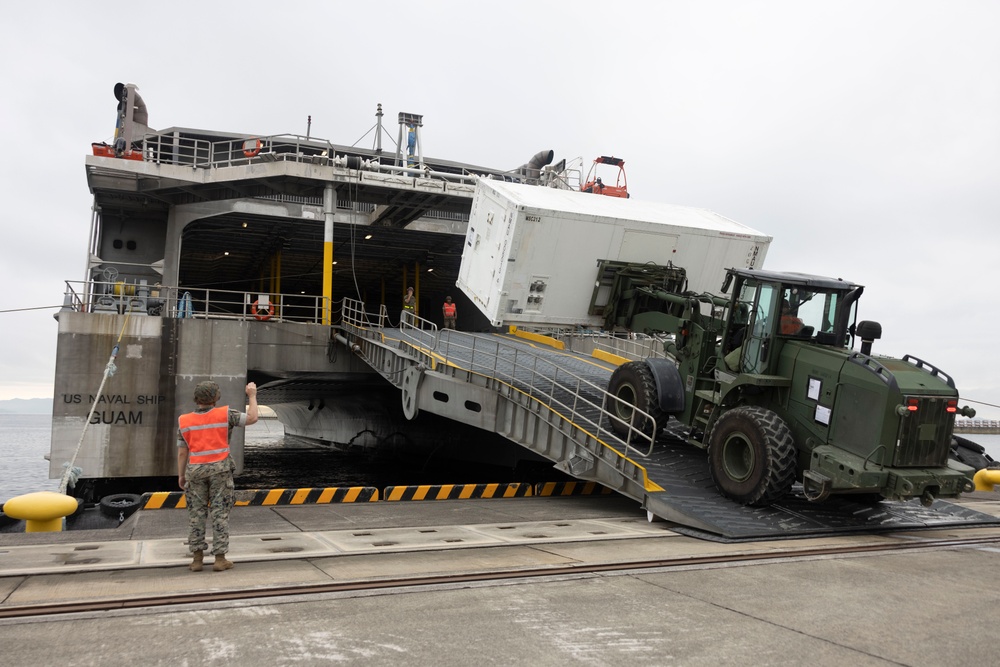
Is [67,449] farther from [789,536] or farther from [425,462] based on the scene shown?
[789,536]

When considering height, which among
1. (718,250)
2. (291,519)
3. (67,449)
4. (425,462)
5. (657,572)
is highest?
(718,250)

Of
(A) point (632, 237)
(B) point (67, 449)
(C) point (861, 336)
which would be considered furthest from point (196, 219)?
(C) point (861, 336)

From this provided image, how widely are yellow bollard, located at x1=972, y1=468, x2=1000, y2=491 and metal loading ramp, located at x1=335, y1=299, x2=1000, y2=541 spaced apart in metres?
3.62

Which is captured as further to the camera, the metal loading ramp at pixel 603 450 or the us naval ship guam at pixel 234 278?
the us naval ship guam at pixel 234 278

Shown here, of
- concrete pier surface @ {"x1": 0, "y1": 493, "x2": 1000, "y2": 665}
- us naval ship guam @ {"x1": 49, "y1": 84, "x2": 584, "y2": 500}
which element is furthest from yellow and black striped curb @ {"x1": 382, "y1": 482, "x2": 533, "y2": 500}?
us naval ship guam @ {"x1": 49, "y1": 84, "x2": 584, "y2": 500}

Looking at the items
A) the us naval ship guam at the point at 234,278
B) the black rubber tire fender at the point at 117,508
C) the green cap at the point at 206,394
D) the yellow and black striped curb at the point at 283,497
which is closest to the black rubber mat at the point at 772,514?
the yellow and black striped curb at the point at 283,497

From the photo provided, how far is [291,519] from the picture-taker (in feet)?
36.5

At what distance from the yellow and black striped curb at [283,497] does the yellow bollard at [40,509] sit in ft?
3.42

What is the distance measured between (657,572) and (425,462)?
25.0 m

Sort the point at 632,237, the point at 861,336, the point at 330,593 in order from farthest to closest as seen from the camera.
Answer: the point at 632,237, the point at 861,336, the point at 330,593

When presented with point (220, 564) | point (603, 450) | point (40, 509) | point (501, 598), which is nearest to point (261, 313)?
point (40, 509)

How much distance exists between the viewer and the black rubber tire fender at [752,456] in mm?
10875

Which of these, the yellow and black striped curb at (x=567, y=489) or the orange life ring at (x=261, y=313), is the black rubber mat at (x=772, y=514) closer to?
the yellow and black striped curb at (x=567, y=489)

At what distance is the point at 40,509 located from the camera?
36.2ft
